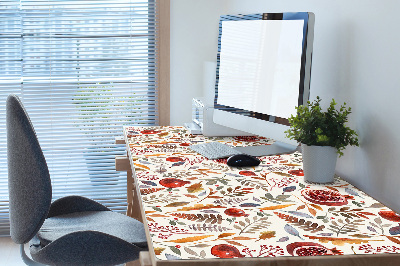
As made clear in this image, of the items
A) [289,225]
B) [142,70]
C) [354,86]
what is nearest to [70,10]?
[142,70]

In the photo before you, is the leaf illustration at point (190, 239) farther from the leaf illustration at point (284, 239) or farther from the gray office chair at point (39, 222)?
the gray office chair at point (39, 222)

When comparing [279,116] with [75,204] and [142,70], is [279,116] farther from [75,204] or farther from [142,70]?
[142,70]

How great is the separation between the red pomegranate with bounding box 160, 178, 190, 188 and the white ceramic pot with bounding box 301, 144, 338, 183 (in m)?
0.37

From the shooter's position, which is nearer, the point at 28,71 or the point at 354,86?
the point at 354,86

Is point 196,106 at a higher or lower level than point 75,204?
higher

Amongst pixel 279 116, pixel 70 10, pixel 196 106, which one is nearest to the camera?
pixel 279 116

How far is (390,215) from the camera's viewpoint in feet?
4.75

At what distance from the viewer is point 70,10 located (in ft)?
11.1

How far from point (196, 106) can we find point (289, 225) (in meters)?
1.53

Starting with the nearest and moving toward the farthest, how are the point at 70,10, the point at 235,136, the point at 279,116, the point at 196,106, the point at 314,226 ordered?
1. the point at 314,226
2. the point at 279,116
3. the point at 235,136
4. the point at 196,106
5. the point at 70,10

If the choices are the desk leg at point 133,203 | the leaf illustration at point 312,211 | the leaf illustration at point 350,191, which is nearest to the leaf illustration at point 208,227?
the leaf illustration at point 312,211

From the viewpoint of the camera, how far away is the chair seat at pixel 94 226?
2006mm

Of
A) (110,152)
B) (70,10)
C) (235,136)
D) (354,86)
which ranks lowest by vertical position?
(110,152)

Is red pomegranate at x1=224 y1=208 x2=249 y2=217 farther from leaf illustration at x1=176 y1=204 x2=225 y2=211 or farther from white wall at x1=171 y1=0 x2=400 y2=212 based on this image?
white wall at x1=171 y1=0 x2=400 y2=212
